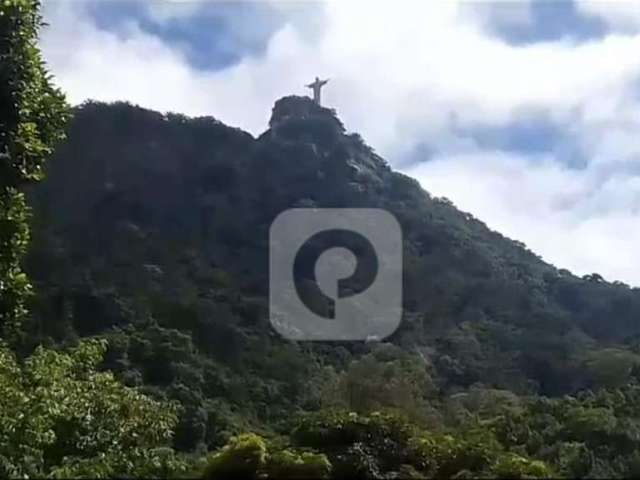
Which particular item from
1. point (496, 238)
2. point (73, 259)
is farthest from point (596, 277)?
point (73, 259)

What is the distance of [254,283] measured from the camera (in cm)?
3428

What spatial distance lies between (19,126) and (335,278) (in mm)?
25562

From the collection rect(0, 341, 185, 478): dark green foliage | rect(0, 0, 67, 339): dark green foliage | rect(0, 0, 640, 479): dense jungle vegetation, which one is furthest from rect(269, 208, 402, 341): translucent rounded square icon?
rect(0, 0, 67, 339): dark green foliage

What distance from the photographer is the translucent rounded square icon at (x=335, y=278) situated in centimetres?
2777

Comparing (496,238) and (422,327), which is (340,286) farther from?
(496,238)

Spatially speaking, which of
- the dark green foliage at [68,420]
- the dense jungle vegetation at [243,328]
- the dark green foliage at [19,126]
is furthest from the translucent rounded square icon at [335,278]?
the dark green foliage at [19,126]

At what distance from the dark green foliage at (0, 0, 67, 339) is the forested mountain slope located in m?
6.09

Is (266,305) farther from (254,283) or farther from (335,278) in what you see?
(254,283)

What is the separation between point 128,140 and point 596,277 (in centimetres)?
1872

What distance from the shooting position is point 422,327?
29.6 metres

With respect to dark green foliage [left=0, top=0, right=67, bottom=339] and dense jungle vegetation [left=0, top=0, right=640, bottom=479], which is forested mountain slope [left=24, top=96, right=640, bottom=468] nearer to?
dense jungle vegetation [left=0, top=0, right=640, bottom=479]

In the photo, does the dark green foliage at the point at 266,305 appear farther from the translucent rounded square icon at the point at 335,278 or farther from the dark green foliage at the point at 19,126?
the translucent rounded square icon at the point at 335,278

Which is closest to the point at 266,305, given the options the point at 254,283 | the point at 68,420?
the point at 254,283

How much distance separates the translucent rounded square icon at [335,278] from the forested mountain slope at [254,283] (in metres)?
0.59
